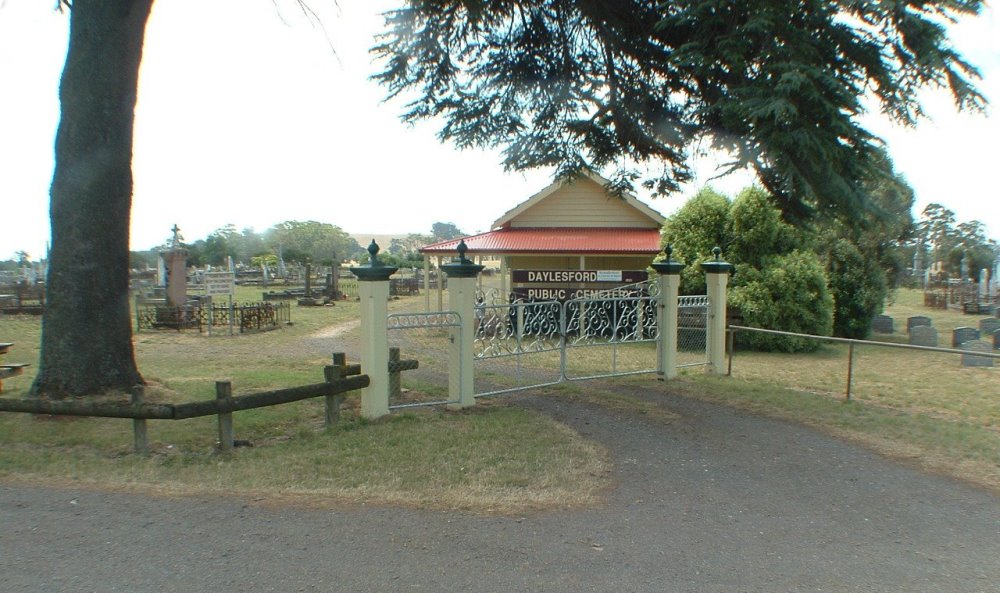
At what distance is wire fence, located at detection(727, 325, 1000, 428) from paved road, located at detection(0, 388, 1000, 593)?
3373 millimetres

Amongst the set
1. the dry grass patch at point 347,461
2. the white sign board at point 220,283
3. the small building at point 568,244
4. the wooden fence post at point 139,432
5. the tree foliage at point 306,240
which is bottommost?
the dry grass patch at point 347,461

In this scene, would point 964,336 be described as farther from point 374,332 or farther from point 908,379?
point 374,332

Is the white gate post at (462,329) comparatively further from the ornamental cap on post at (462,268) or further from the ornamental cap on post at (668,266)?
the ornamental cap on post at (668,266)

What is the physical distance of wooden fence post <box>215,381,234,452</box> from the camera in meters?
7.14

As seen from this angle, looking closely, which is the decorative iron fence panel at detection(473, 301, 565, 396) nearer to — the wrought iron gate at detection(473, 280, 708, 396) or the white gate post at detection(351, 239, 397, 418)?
the wrought iron gate at detection(473, 280, 708, 396)

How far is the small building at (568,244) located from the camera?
71.8ft

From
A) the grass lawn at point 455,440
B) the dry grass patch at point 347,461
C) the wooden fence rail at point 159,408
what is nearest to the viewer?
the dry grass patch at point 347,461

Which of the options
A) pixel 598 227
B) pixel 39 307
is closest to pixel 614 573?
pixel 598 227

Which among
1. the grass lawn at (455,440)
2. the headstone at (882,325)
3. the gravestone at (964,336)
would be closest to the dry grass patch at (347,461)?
the grass lawn at (455,440)

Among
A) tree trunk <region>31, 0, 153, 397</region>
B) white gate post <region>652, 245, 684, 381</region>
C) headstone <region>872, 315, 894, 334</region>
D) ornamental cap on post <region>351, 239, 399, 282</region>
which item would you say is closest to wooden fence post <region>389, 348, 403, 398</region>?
ornamental cap on post <region>351, 239, 399, 282</region>

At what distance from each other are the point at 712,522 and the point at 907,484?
2.31 m

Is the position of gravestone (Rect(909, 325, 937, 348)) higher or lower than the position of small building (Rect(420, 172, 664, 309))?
lower

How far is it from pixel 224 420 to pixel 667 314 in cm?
701

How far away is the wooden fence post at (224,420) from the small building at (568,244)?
45.6ft
